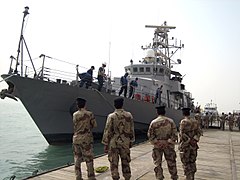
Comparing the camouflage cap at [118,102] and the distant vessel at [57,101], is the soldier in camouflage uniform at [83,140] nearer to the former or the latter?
the camouflage cap at [118,102]

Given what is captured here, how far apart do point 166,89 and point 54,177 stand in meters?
14.4

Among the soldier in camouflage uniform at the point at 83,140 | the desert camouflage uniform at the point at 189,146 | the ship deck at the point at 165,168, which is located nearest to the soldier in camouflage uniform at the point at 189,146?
the desert camouflage uniform at the point at 189,146

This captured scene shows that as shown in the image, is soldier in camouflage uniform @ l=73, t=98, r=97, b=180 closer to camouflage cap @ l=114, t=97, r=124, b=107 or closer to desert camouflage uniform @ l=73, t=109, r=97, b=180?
desert camouflage uniform @ l=73, t=109, r=97, b=180

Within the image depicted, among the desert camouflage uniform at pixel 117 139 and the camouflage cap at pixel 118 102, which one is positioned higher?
the camouflage cap at pixel 118 102

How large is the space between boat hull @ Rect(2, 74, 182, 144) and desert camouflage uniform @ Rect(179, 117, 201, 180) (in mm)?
6982

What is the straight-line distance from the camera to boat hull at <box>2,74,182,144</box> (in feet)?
34.4

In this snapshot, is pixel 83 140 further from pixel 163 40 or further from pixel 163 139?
pixel 163 40

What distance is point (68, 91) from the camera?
11.2m

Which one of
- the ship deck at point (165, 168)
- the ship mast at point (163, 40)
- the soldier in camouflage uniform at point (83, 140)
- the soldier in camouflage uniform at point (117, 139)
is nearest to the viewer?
the soldier in camouflage uniform at point (117, 139)

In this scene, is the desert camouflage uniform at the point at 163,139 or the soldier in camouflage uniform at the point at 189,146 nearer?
the desert camouflage uniform at the point at 163,139

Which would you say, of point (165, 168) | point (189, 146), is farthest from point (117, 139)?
point (165, 168)

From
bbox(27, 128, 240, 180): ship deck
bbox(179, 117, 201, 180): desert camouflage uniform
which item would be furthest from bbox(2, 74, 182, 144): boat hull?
bbox(179, 117, 201, 180): desert camouflage uniform

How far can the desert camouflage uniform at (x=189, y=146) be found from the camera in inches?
193

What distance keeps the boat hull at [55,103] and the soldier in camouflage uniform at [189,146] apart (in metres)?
6.98
